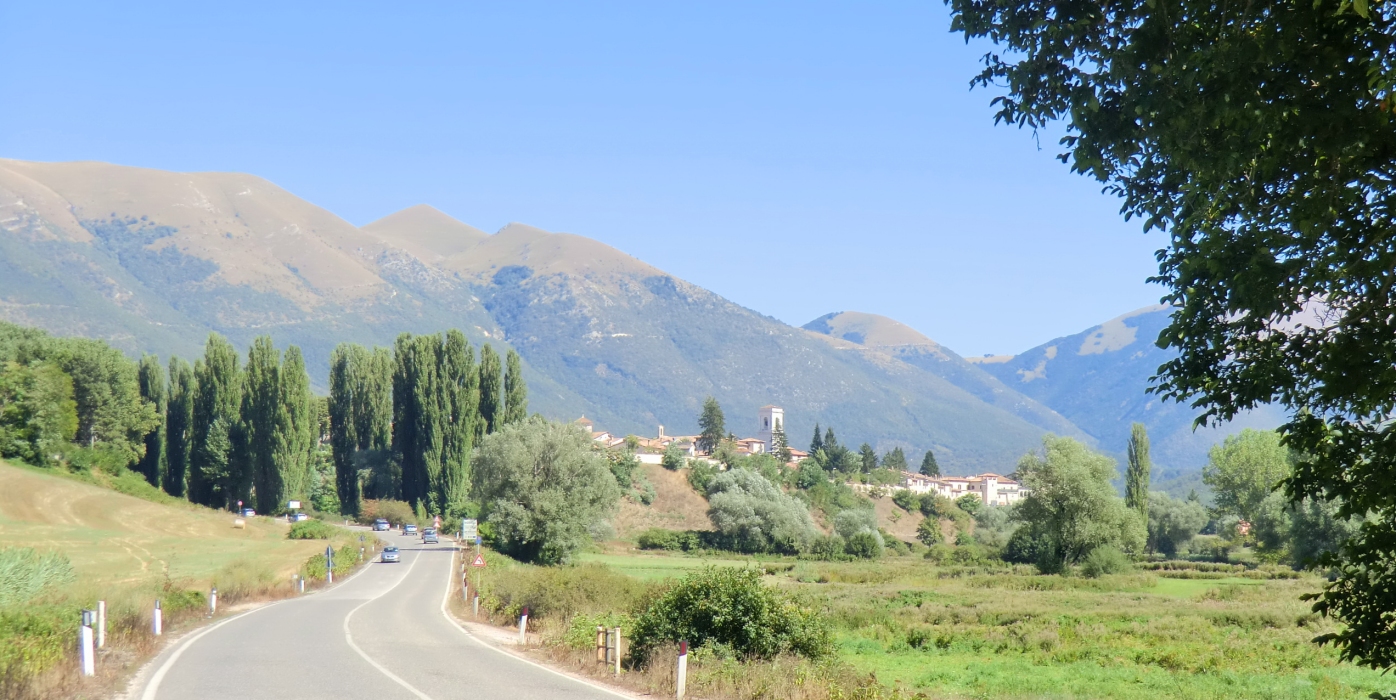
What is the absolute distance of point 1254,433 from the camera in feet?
300

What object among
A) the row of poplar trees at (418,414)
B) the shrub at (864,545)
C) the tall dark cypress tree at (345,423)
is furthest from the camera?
the tall dark cypress tree at (345,423)

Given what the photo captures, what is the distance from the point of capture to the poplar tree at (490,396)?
8794cm

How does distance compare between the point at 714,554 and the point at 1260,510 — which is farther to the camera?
the point at 714,554

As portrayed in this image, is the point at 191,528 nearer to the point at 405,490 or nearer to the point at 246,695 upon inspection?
the point at 405,490

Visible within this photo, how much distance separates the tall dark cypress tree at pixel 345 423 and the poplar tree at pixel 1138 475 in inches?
2663

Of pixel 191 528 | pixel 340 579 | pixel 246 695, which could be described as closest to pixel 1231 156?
pixel 246 695

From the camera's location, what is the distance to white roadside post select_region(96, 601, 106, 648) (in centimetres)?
1823

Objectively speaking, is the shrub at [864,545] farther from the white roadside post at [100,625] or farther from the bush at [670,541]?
→ the white roadside post at [100,625]

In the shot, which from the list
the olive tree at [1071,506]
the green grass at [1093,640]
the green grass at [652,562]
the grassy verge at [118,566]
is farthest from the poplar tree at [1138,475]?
the grassy verge at [118,566]

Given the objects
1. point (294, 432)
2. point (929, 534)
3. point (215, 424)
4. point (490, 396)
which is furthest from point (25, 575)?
point (929, 534)

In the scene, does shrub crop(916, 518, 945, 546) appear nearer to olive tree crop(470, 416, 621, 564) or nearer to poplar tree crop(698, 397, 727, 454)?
poplar tree crop(698, 397, 727, 454)

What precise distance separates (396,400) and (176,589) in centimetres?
6307

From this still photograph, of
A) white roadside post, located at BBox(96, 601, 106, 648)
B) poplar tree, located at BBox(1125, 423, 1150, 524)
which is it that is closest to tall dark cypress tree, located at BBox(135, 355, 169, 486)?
white roadside post, located at BBox(96, 601, 106, 648)

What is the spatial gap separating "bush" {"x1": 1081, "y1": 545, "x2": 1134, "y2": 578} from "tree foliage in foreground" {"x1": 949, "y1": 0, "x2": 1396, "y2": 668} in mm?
58598
